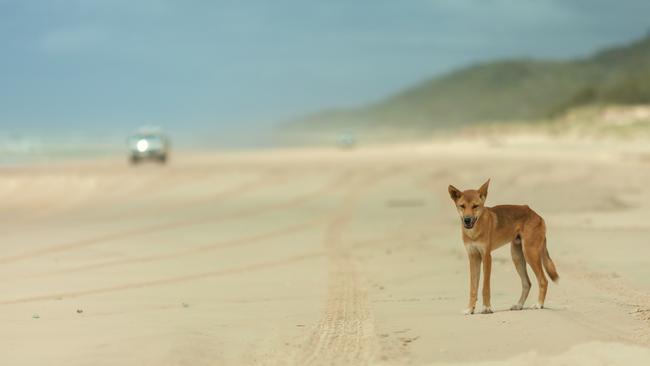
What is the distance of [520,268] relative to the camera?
9648mm

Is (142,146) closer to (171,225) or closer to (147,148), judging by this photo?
(147,148)

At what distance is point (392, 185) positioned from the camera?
30.0 metres

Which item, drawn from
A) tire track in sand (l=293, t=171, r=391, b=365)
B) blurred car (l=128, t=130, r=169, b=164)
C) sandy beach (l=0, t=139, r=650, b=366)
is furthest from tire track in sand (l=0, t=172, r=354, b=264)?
blurred car (l=128, t=130, r=169, b=164)

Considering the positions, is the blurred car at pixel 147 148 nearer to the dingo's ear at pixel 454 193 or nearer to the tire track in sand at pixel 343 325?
the tire track in sand at pixel 343 325

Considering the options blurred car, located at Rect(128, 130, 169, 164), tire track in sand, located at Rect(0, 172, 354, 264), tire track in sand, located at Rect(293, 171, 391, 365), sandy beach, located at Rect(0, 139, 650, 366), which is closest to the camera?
tire track in sand, located at Rect(293, 171, 391, 365)

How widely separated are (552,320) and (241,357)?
269 centimetres

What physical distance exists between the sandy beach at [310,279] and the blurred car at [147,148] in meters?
19.4

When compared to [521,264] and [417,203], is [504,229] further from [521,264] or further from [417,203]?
[417,203]

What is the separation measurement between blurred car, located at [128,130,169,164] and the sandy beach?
19.4 m

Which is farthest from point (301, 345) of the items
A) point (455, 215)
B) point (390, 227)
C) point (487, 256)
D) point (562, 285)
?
point (455, 215)

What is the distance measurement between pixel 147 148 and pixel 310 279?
36.5 meters

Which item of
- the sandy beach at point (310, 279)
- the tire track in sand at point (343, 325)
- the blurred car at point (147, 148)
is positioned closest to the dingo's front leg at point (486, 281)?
the sandy beach at point (310, 279)

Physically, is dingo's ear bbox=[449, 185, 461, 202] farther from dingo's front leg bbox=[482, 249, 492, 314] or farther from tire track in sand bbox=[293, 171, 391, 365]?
tire track in sand bbox=[293, 171, 391, 365]

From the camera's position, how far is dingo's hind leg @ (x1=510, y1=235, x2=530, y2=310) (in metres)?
9.51
